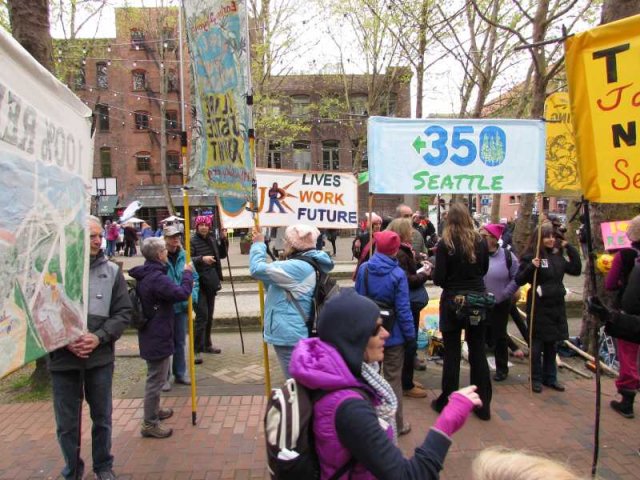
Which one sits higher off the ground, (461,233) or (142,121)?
(142,121)

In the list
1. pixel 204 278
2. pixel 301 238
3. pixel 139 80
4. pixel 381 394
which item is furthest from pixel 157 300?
pixel 139 80

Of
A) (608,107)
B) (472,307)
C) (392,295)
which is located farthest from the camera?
(472,307)

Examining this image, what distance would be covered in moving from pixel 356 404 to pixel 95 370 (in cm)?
230

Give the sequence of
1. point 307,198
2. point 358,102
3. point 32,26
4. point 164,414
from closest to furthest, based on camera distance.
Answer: point 164,414 < point 32,26 < point 307,198 < point 358,102

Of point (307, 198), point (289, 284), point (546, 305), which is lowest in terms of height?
point (546, 305)

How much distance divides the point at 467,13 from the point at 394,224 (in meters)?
10.9

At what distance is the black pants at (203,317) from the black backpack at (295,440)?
4.53 meters

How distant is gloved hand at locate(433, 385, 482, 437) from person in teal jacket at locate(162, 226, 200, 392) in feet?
12.3

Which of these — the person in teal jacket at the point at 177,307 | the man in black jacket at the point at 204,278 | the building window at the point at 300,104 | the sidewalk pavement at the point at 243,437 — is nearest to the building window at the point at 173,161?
the building window at the point at 300,104

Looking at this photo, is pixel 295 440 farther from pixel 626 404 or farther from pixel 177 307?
pixel 626 404

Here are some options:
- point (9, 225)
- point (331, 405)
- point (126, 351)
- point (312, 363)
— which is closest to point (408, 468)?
point (331, 405)

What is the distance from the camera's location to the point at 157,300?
4.02 metres

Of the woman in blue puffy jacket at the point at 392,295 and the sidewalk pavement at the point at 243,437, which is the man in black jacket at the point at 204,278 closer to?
the sidewalk pavement at the point at 243,437

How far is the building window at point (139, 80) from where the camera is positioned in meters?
32.2
